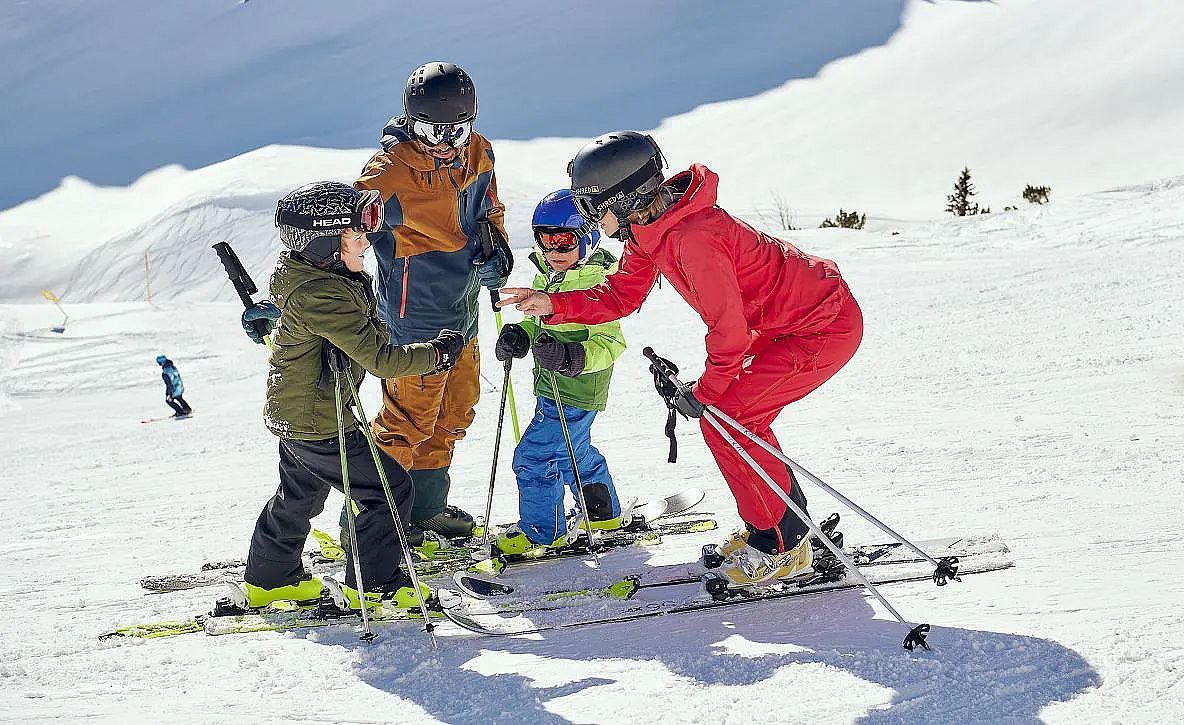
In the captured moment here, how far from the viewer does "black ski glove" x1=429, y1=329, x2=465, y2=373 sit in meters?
4.23

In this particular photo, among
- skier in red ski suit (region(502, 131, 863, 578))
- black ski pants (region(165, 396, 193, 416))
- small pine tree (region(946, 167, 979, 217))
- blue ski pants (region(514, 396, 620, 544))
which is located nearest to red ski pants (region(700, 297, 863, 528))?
skier in red ski suit (region(502, 131, 863, 578))

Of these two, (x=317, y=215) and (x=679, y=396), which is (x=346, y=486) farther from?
(x=679, y=396)

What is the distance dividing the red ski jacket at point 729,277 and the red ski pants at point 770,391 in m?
0.06

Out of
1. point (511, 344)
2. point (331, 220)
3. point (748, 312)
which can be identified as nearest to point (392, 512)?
point (511, 344)

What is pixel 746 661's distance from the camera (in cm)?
361

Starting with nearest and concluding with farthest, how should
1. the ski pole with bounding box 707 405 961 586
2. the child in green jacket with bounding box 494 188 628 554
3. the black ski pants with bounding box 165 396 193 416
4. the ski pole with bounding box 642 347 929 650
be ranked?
the ski pole with bounding box 642 347 929 650 → the ski pole with bounding box 707 405 961 586 → the child in green jacket with bounding box 494 188 628 554 → the black ski pants with bounding box 165 396 193 416

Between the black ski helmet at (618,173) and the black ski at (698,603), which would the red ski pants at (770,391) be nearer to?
the black ski at (698,603)

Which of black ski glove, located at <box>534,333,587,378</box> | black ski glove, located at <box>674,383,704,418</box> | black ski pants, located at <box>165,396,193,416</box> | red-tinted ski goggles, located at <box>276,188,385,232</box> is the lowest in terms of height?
black ski pants, located at <box>165,396,193,416</box>

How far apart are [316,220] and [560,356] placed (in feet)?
4.37

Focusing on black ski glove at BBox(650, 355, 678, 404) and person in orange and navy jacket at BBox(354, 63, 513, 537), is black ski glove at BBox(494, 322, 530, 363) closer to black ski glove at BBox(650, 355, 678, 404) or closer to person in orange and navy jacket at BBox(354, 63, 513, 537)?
person in orange and navy jacket at BBox(354, 63, 513, 537)

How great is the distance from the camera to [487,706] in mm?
3469

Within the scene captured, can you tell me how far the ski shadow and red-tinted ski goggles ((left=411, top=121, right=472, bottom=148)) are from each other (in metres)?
2.48

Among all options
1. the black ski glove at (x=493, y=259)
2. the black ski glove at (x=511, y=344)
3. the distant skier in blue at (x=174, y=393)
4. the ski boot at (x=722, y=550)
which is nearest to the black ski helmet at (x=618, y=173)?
the black ski glove at (x=511, y=344)

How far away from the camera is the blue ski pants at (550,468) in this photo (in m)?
5.01
